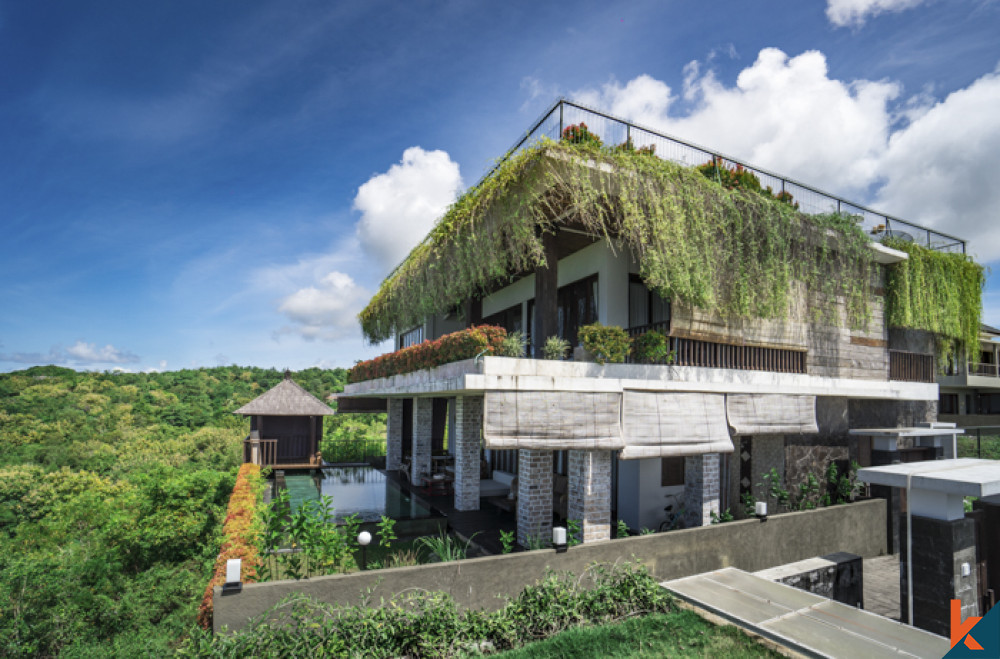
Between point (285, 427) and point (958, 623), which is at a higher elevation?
point (285, 427)

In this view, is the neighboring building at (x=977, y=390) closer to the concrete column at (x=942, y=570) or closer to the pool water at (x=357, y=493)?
the concrete column at (x=942, y=570)

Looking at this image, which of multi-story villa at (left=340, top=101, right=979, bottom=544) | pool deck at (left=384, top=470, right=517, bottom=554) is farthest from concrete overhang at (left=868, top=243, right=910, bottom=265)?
pool deck at (left=384, top=470, right=517, bottom=554)

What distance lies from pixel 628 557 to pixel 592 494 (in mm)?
1092

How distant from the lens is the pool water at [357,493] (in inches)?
478

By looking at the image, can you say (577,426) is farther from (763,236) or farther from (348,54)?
(348,54)

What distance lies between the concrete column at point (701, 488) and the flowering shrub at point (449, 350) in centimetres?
444

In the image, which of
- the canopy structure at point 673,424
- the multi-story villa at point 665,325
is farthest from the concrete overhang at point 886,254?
the canopy structure at point 673,424

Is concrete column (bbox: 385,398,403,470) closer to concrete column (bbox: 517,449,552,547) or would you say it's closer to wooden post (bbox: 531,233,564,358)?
concrete column (bbox: 517,449,552,547)

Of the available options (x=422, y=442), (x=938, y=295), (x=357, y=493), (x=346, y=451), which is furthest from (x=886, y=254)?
(x=346, y=451)

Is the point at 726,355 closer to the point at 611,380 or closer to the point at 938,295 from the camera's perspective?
the point at 611,380

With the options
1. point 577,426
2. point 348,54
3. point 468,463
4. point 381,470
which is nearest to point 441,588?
point 577,426

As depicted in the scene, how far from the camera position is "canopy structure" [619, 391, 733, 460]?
8500 mm

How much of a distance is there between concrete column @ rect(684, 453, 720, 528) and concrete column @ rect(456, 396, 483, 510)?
178 inches

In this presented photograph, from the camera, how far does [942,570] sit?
6.05 metres
